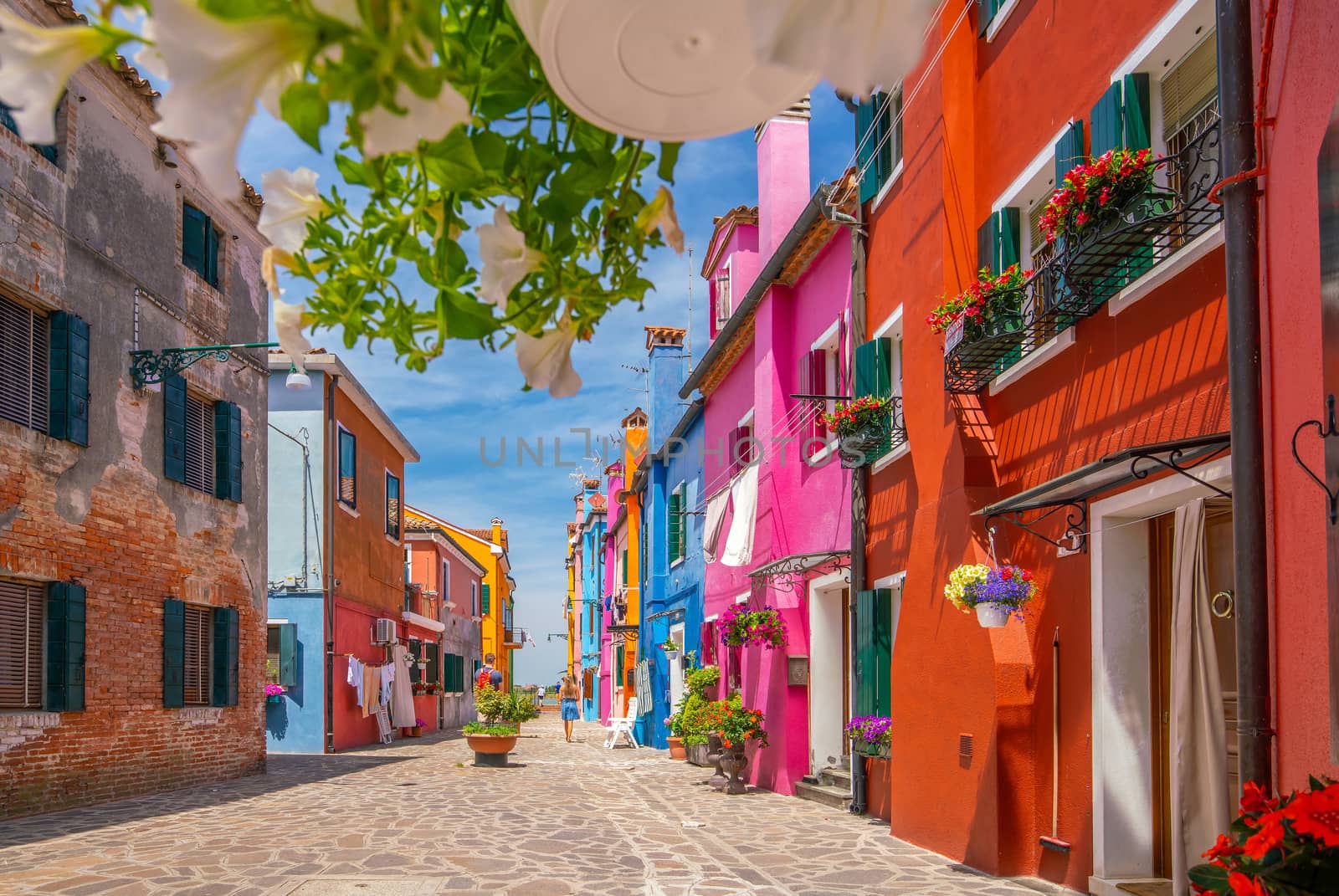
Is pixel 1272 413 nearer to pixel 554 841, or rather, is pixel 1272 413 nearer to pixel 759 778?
pixel 554 841

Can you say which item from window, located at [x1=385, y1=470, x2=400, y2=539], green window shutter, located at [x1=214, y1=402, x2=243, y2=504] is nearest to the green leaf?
green window shutter, located at [x1=214, y1=402, x2=243, y2=504]

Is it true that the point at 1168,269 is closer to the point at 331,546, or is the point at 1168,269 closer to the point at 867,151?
the point at 867,151

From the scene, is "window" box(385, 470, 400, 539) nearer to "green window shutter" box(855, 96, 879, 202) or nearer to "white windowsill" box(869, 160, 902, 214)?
"green window shutter" box(855, 96, 879, 202)

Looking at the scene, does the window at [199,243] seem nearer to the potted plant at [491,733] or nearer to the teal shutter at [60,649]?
the teal shutter at [60,649]

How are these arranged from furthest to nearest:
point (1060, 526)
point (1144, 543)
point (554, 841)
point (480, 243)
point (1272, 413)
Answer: point (554, 841)
point (1060, 526)
point (1144, 543)
point (1272, 413)
point (480, 243)

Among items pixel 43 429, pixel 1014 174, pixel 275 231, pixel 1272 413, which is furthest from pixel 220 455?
pixel 275 231

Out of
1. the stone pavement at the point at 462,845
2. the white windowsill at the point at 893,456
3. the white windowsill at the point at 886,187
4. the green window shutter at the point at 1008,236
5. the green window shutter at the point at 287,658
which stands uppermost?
the white windowsill at the point at 886,187

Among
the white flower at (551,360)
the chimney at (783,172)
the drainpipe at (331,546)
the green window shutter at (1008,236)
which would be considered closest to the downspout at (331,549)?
the drainpipe at (331,546)

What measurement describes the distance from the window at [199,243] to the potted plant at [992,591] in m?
11.1

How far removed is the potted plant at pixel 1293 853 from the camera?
302cm

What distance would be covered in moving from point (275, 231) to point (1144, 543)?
6.58 meters

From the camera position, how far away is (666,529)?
24.8m

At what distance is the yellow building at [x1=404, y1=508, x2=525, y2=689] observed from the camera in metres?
51.5

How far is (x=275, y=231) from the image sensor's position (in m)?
1.55
